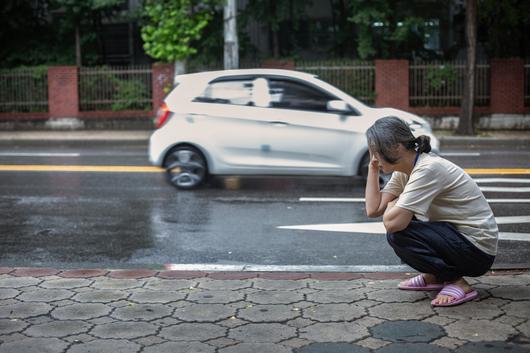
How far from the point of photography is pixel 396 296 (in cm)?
577

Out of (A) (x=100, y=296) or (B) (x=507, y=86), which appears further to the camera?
(B) (x=507, y=86)

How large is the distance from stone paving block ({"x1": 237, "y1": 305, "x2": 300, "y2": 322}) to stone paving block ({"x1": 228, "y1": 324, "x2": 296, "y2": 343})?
0.14m

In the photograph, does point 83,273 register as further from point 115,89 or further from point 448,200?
point 115,89

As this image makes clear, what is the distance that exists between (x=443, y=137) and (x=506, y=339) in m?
16.1

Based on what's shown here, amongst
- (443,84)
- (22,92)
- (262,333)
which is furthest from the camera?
(22,92)

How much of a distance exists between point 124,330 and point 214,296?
35.7 inches

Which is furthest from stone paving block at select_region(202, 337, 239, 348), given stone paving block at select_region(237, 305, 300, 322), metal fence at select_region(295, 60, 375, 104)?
metal fence at select_region(295, 60, 375, 104)

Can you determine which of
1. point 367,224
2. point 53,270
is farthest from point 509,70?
point 53,270

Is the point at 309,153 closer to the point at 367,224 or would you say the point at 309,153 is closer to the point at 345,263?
the point at 367,224

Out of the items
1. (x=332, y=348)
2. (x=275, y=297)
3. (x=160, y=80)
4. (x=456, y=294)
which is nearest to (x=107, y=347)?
(x=332, y=348)

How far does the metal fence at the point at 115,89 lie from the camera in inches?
940

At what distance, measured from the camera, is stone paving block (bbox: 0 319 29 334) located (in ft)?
16.8

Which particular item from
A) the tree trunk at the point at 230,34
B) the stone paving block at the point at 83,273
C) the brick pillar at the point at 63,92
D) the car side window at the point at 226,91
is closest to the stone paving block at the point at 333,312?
the stone paving block at the point at 83,273

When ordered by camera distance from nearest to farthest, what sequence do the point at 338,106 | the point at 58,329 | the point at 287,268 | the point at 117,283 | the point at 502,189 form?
the point at 58,329, the point at 117,283, the point at 287,268, the point at 502,189, the point at 338,106
